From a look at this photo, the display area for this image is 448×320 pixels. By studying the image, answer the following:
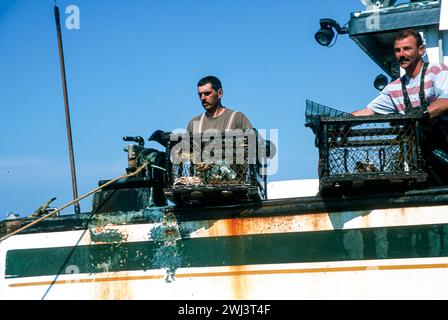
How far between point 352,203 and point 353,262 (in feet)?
1.46

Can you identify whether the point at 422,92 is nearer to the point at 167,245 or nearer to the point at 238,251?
the point at 238,251

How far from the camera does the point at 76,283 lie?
530 cm

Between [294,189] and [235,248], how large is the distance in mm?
2218

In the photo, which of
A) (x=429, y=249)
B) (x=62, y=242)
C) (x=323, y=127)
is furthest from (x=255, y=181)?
(x=62, y=242)

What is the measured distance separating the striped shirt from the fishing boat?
734 mm

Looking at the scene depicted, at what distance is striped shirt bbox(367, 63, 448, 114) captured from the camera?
4.83m

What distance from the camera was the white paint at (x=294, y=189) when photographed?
696cm

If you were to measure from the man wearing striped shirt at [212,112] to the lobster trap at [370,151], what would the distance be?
1.07m

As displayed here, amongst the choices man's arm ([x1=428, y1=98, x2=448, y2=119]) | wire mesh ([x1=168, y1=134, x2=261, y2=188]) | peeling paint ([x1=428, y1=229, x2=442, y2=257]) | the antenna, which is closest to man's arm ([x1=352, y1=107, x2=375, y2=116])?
man's arm ([x1=428, y1=98, x2=448, y2=119])

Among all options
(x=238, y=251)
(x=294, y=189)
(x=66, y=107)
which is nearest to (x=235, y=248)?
(x=238, y=251)

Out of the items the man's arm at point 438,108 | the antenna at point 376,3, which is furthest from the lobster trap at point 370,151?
the antenna at point 376,3

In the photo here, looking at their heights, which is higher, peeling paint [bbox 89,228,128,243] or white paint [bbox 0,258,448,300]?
peeling paint [bbox 89,228,128,243]

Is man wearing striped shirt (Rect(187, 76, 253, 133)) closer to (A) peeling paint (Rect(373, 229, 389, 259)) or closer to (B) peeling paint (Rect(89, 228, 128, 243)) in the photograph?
(B) peeling paint (Rect(89, 228, 128, 243))
